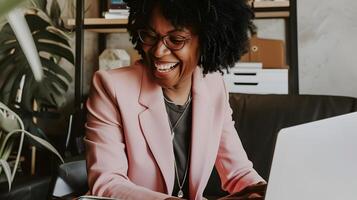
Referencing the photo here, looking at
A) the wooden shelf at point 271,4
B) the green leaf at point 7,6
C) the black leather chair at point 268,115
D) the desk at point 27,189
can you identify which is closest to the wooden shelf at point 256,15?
the wooden shelf at point 271,4

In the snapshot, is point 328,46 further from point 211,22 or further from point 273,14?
point 211,22

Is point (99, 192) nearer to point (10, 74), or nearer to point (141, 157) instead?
point (141, 157)

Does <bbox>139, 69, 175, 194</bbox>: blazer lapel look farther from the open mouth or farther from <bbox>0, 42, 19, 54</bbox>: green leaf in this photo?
<bbox>0, 42, 19, 54</bbox>: green leaf

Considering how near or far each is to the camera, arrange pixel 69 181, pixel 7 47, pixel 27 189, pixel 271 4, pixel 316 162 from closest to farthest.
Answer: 1. pixel 316 162
2. pixel 69 181
3. pixel 7 47
4. pixel 27 189
5. pixel 271 4

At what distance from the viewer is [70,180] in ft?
4.16

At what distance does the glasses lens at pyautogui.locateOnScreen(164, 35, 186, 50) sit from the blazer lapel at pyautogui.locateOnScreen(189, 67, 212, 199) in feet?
0.65

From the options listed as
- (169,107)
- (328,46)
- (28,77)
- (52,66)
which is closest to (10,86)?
(28,77)

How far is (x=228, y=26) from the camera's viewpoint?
107 cm

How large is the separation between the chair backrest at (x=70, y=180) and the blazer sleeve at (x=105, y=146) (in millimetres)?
272

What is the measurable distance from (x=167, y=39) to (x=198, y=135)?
28cm

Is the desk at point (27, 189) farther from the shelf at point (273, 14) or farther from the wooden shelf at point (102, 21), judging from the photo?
the shelf at point (273, 14)

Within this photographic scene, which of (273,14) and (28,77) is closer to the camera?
(28,77)

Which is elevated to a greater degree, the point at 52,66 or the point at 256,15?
the point at 256,15

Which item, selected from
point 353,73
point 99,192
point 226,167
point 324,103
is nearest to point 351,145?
→ point 99,192
